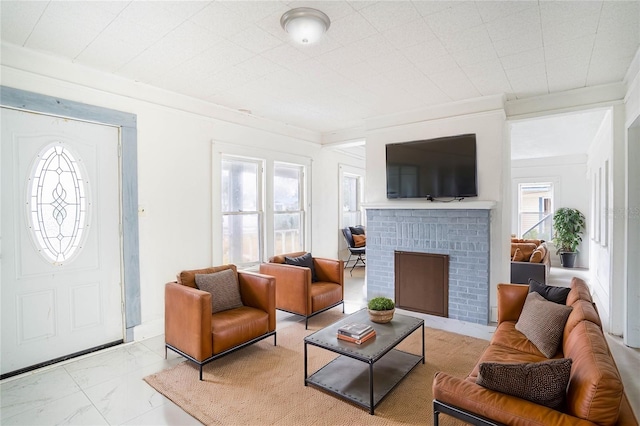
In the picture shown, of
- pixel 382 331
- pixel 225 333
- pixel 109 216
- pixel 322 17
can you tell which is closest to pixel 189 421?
pixel 225 333

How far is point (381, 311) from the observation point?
9.75 ft

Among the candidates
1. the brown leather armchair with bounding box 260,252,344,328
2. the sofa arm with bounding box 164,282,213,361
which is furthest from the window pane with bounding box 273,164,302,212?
the sofa arm with bounding box 164,282,213,361

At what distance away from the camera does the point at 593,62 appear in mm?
3082

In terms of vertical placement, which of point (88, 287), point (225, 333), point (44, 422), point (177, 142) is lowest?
point (44, 422)

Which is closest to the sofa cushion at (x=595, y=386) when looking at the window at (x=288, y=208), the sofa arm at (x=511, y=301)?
the sofa arm at (x=511, y=301)

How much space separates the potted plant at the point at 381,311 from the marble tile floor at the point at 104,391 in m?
1.55

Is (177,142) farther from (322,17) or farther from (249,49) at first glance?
(322,17)

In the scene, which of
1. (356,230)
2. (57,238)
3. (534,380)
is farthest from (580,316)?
(356,230)

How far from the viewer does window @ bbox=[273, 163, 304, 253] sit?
18.0 ft

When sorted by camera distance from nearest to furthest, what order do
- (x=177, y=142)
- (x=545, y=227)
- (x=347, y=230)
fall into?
(x=177, y=142) < (x=347, y=230) < (x=545, y=227)

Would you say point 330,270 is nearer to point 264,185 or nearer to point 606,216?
point 264,185

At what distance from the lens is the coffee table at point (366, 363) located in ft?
7.98

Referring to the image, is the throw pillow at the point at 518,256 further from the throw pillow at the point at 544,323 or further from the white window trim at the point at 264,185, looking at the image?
the white window trim at the point at 264,185

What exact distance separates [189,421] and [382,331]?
1525mm
